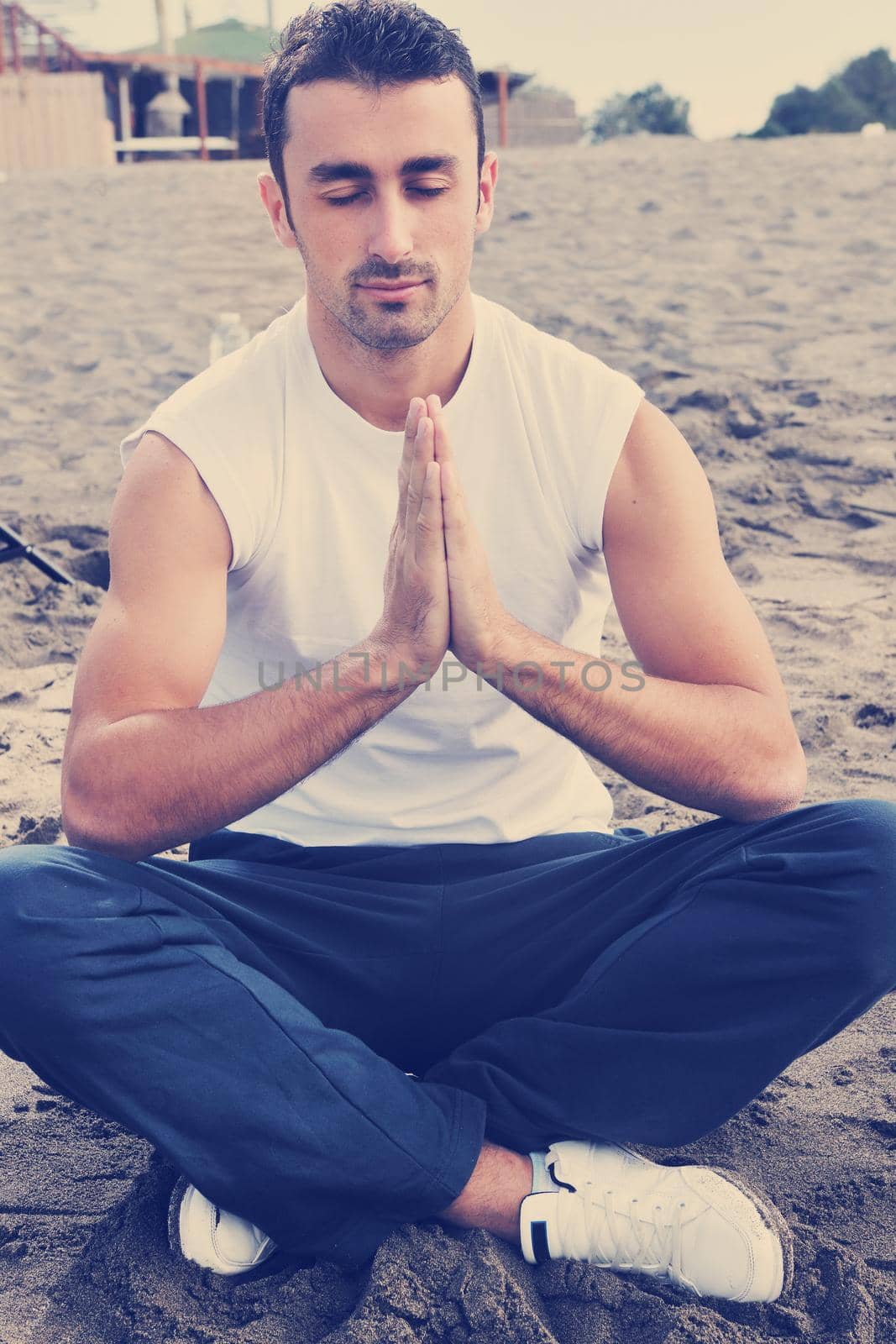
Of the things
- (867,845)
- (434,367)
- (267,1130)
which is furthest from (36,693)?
(867,845)

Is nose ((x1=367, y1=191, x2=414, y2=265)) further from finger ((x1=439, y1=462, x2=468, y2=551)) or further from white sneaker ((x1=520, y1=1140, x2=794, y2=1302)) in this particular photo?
white sneaker ((x1=520, y1=1140, x2=794, y2=1302))

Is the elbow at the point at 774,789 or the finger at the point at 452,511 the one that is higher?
the finger at the point at 452,511

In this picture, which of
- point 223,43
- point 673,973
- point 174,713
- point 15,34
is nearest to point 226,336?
point 174,713

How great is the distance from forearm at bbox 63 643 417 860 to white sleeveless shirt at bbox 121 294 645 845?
24cm

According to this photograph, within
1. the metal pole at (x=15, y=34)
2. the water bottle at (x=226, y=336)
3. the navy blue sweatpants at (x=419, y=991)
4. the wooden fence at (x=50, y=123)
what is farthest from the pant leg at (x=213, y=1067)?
the metal pole at (x=15, y=34)

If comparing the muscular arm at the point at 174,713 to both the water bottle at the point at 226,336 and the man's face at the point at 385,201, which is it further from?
the water bottle at the point at 226,336

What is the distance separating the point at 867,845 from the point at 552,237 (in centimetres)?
827

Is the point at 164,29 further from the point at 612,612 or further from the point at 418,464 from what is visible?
the point at 418,464

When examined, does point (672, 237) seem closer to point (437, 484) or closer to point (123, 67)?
point (437, 484)

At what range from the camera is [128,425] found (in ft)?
21.0

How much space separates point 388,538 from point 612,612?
7.51ft

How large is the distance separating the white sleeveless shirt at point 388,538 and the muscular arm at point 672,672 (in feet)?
0.24

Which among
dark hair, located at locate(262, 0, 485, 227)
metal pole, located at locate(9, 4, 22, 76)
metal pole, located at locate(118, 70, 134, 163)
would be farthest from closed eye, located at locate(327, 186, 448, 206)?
metal pole, located at locate(118, 70, 134, 163)

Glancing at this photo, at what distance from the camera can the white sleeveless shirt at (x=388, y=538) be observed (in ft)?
6.76
